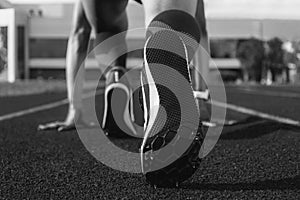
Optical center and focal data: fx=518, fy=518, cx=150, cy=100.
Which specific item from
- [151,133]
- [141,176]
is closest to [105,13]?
[141,176]

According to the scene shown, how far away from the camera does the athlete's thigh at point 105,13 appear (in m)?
3.11

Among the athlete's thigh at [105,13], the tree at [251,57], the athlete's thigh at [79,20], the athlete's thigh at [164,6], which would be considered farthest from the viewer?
the tree at [251,57]

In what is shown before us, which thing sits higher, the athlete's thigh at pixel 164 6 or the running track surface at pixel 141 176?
the athlete's thigh at pixel 164 6

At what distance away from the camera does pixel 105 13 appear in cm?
317

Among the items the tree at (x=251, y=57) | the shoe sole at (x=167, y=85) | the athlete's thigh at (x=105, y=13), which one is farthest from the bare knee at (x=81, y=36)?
the tree at (x=251, y=57)

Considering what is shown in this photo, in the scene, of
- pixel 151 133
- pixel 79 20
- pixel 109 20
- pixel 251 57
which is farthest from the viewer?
pixel 251 57

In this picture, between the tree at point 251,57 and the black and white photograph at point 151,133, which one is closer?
the black and white photograph at point 151,133

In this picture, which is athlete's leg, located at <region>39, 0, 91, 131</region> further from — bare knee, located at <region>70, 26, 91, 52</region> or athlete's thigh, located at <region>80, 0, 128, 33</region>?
athlete's thigh, located at <region>80, 0, 128, 33</region>

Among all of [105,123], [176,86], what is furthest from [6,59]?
[176,86]

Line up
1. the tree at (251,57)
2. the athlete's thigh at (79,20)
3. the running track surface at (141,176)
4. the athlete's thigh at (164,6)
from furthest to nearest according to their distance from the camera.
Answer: the tree at (251,57), the athlete's thigh at (79,20), the athlete's thigh at (164,6), the running track surface at (141,176)

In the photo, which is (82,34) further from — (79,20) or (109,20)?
(109,20)

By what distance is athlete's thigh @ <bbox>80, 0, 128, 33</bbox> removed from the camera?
10.2ft

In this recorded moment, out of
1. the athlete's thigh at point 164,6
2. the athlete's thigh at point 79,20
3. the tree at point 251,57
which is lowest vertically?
the tree at point 251,57

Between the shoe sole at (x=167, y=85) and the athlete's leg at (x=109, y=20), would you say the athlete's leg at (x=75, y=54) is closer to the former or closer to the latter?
the athlete's leg at (x=109, y=20)
